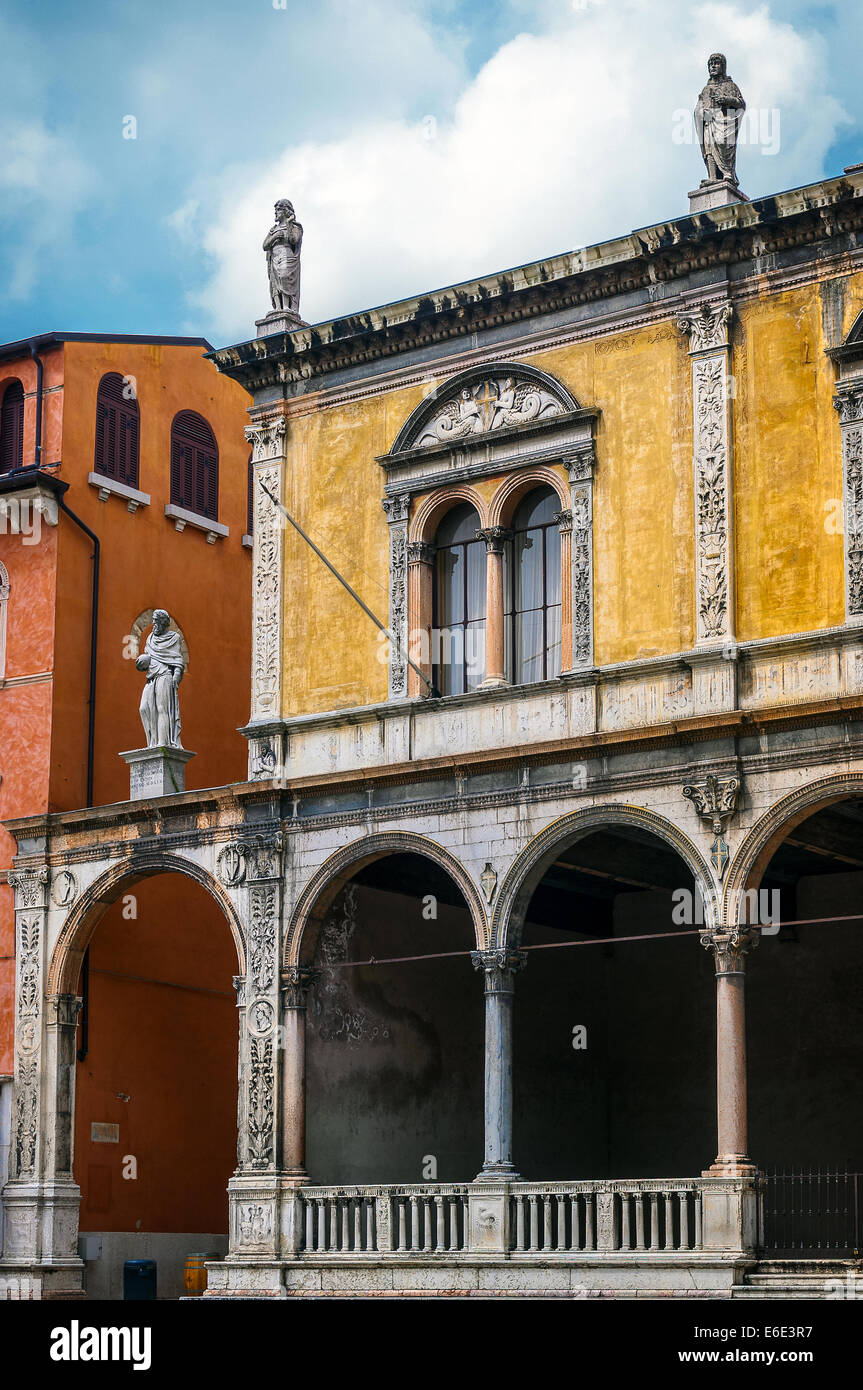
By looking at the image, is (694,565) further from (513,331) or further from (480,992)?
(480,992)

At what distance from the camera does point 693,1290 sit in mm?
20609

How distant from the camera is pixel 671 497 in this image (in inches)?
915

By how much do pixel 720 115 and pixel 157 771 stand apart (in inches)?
397

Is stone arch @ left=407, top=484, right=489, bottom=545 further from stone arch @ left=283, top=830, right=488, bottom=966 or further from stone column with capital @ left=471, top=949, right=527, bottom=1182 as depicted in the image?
stone column with capital @ left=471, top=949, right=527, bottom=1182

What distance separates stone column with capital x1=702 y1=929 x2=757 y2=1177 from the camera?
21.0 m

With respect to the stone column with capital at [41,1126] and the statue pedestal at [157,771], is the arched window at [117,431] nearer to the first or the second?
the statue pedestal at [157,771]

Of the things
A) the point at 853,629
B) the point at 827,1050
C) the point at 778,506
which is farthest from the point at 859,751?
the point at 827,1050

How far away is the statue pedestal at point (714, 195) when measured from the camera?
23.5 metres

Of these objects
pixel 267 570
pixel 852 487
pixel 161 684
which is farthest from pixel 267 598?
pixel 852 487

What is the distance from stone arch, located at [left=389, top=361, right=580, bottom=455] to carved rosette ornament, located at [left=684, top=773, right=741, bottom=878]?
15.9 ft

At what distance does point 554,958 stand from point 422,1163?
378cm

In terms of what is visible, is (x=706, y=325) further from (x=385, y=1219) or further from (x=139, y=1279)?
(x=139, y=1279)

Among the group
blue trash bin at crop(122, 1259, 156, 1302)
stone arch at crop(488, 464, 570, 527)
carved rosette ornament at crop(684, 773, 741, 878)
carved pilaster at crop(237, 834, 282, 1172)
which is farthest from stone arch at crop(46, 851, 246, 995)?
carved rosette ornament at crop(684, 773, 741, 878)

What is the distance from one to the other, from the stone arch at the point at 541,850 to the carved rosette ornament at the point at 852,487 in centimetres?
300
